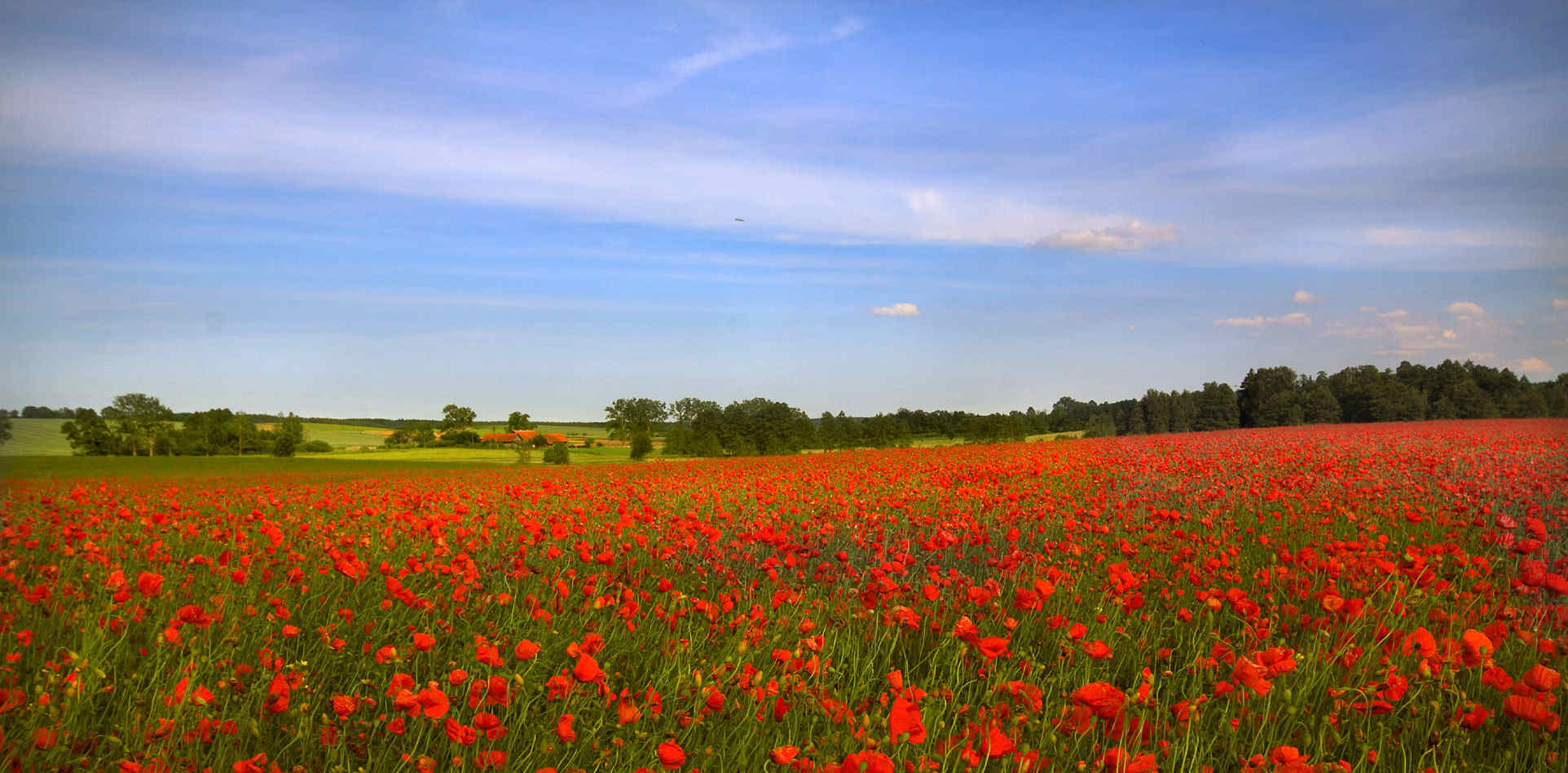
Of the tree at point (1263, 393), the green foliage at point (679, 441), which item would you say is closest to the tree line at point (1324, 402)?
the tree at point (1263, 393)

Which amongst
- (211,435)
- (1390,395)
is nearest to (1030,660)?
(211,435)

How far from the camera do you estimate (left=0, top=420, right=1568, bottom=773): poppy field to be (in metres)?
2.51

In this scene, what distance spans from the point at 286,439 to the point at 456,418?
356 inches

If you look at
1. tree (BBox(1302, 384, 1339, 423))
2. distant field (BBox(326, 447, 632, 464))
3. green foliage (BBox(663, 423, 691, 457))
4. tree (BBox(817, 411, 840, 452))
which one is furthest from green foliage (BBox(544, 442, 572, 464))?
tree (BBox(1302, 384, 1339, 423))

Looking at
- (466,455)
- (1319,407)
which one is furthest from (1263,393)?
(466,455)

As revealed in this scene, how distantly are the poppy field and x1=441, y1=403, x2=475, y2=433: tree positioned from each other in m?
43.1

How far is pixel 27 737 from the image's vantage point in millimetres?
2512

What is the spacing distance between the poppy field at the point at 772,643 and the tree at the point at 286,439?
39331 millimetres

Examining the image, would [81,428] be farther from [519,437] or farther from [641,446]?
[519,437]

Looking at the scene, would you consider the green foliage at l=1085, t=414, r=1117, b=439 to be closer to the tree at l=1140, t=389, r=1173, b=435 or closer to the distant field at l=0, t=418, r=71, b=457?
the tree at l=1140, t=389, r=1173, b=435

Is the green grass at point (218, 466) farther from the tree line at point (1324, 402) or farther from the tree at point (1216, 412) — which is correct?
the tree at point (1216, 412)

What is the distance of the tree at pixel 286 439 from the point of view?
138ft

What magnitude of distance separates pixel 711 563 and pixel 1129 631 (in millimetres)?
2534

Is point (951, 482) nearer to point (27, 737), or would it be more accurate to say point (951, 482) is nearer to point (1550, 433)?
point (27, 737)
